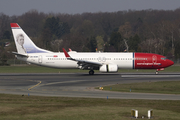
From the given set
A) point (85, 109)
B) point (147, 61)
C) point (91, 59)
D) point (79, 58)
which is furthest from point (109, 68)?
point (85, 109)

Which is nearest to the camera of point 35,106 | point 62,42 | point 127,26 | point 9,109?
point 9,109

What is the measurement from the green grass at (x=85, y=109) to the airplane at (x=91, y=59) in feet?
80.8

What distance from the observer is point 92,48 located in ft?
418

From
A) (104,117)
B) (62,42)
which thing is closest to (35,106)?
(104,117)

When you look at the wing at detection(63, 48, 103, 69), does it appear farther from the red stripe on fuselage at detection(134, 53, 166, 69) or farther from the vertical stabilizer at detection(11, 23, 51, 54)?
the vertical stabilizer at detection(11, 23, 51, 54)

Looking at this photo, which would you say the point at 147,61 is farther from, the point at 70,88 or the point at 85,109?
the point at 85,109

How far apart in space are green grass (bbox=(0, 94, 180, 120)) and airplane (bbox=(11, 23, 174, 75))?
80.8ft

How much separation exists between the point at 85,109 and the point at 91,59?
102 feet

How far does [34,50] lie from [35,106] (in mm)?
32492

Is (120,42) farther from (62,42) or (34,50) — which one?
(34,50)

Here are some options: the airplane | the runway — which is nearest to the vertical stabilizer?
the airplane

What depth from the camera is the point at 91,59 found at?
49.6m

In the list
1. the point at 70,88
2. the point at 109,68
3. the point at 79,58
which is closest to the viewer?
the point at 70,88

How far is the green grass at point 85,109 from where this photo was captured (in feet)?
54.0
